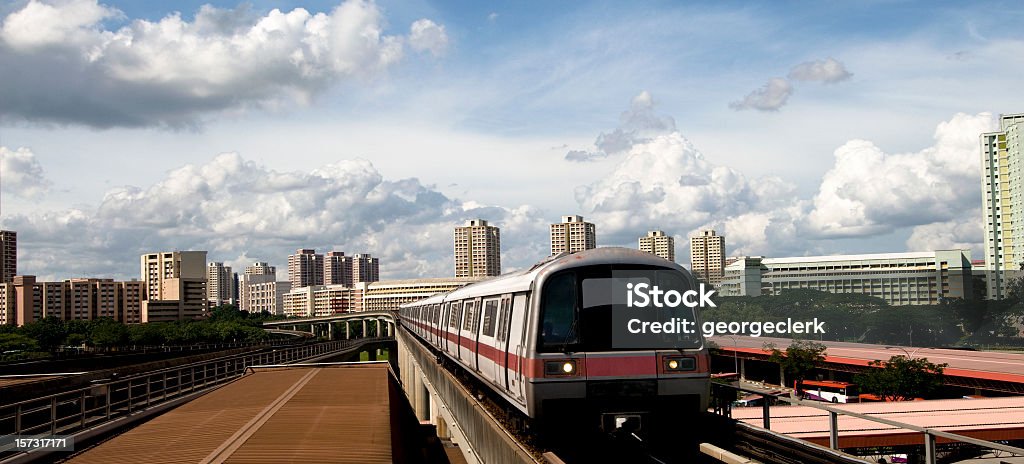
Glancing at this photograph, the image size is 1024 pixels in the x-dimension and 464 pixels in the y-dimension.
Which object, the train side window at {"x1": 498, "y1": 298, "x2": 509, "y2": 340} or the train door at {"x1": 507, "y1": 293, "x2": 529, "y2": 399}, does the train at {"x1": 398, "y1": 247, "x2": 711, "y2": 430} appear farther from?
the train side window at {"x1": 498, "y1": 298, "x2": 509, "y2": 340}

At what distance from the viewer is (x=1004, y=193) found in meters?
164

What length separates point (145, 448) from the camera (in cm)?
1328

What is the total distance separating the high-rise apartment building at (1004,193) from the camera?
15812cm

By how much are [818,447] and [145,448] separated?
997cm

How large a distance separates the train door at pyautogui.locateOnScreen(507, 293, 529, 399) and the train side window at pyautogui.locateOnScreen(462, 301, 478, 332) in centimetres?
503

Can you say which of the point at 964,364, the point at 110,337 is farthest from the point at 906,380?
the point at 110,337

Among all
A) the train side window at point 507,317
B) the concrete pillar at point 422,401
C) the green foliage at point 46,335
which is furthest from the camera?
the green foliage at point 46,335

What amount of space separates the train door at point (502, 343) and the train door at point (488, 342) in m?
0.14

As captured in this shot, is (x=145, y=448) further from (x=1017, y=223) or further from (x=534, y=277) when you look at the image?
(x=1017, y=223)

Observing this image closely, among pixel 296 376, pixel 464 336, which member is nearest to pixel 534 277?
pixel 464 336

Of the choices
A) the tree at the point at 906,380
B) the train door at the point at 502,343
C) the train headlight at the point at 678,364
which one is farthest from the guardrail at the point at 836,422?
the tree at the point at 906,380

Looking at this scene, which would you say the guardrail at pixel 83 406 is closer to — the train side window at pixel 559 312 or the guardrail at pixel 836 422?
the train side window at pixel 559 312

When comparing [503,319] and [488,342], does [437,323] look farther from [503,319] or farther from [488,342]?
[503,319]

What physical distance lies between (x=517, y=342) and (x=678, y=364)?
2.75 m
